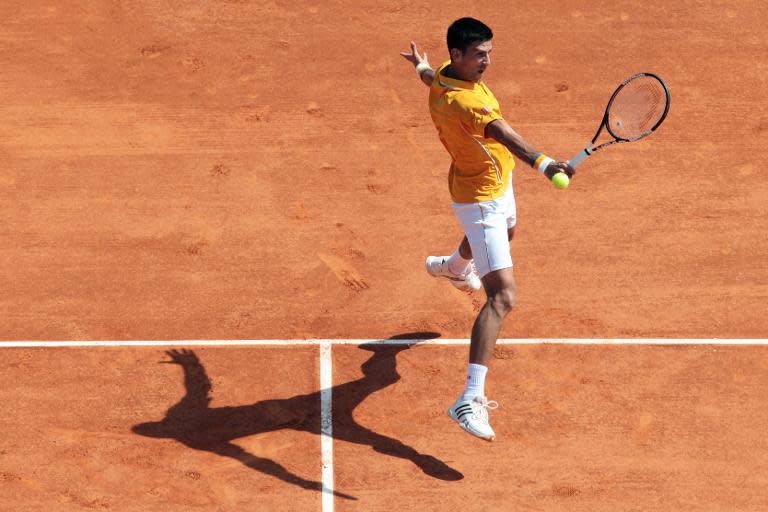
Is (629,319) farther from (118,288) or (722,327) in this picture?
(118,288)

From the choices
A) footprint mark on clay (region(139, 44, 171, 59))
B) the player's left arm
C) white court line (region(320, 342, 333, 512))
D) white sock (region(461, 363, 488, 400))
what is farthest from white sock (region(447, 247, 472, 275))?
footprint mark on clay (region(139, 44, 171, 59))

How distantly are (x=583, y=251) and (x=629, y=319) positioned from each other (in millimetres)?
954

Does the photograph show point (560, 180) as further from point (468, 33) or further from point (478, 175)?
point (468, 33)

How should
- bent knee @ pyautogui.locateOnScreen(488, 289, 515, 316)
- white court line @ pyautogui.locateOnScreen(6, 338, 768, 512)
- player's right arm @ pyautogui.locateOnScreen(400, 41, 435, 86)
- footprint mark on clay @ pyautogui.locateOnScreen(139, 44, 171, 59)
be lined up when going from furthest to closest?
footprint mark on clay @ pyautogui.locateOnScreen(139, 44, 171, 59)
white court line @ pyautogui.locateOnScreen(6, 338, 768, 512)
player's right arm @ pyautogui.locateOnScreen(400, 41, 435, 86)
bent knee @ pyautogui.locateOnScreen(488, 289, 515, 316)

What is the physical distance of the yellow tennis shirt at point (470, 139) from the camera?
8516mm

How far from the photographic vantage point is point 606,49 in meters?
13.4

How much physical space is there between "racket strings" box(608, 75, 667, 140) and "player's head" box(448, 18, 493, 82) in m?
1.08

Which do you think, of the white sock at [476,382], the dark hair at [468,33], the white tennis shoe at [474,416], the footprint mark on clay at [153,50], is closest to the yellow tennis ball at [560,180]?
the dark hair at [468,33]

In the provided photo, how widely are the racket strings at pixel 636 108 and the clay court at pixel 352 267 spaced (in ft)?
6.00

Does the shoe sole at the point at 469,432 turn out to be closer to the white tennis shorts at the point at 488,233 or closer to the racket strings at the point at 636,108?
the white tennis shorts at the point at 488,233

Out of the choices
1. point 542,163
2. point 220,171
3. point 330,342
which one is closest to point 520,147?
point 542,163

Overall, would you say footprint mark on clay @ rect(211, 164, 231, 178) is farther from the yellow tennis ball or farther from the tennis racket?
the yellow tennis ball

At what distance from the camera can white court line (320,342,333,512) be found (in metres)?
8.62

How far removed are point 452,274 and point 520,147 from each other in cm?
197
